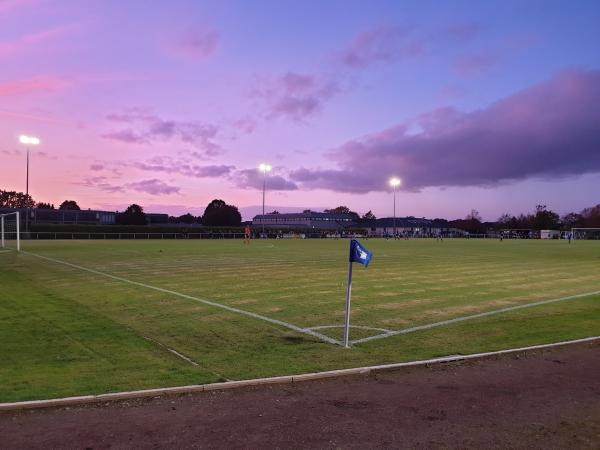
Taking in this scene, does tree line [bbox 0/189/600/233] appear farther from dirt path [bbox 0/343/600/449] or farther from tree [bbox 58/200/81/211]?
dirt path [bbox 0/343/600/449]

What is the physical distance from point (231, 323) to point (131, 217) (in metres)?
123

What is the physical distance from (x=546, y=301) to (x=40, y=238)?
67238 millimetres

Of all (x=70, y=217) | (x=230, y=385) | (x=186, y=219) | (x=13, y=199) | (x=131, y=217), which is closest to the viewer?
(x=230, y=385)

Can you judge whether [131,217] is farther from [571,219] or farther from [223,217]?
[571,219]

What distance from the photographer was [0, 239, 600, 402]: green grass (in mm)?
7059

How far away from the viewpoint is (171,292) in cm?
1479

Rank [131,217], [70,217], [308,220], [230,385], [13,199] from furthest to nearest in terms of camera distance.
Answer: [308,220]
[13,199]
[131,217]
[70,217]
[230,385]

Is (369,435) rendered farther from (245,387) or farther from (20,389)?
(20,389)

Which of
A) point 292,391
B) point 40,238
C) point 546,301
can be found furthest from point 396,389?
point 40,238

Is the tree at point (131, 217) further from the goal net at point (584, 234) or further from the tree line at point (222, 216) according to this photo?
the goal net at point (584, 234)

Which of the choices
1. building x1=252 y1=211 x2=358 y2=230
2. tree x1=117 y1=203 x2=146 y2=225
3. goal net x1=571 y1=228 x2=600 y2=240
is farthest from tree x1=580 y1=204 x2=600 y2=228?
tree x1=117 y1=203 x2=146 y2=225

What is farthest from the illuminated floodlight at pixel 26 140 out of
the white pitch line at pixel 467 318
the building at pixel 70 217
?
the white pitch line at pixel 467 318

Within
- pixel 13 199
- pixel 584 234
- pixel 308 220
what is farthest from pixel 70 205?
pixel 584 234

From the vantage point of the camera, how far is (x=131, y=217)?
12625 centimetres
